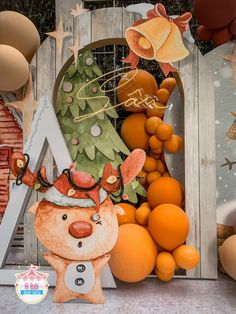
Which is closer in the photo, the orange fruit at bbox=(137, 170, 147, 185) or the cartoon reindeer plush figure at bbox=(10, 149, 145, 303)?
the cartoon reindeer plush figure at bbox=(10, 149, 145, 303)

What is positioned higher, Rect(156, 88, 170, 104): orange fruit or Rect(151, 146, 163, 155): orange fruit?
Rect(156, 88, 170, 104): orange fruit

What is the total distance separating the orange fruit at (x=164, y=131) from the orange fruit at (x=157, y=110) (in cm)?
10

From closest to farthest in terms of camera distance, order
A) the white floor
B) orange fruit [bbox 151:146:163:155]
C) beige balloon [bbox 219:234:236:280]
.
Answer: the white floor → beige balloon [bbox 219:234:236:280] → orange fruit [bbox 151:146:163:155]

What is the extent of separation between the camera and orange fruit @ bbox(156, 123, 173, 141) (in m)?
1.76

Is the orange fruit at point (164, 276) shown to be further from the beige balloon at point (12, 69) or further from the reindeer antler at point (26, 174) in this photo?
the beige balloon at point (12, 69)

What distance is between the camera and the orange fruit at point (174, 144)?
1.79 metres

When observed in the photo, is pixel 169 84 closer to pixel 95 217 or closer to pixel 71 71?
pixel 71 71

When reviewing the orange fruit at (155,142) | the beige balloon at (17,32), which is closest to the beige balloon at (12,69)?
the beige balloon at (17,32)

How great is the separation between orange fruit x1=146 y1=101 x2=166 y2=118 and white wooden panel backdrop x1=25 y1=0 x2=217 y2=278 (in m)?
0.13

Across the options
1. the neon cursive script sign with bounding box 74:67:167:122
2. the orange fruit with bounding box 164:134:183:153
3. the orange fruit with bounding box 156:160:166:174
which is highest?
the neon cursive script sign with bounding box 74:67:167:122

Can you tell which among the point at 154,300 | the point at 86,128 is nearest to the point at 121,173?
the point at 86,128

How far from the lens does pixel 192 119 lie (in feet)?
5.77

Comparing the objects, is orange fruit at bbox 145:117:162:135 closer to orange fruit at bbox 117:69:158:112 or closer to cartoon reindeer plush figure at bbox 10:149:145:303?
orange fruit at bbox 117:69:158:112

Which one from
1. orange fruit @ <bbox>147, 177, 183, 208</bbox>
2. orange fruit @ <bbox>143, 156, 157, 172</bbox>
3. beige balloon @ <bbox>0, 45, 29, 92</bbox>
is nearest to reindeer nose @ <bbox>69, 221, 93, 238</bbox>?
orange fruit @ <bbox>147, 177, 183, 208</bbox>
